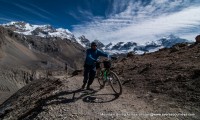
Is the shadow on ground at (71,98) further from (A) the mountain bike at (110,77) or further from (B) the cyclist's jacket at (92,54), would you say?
(B) the cyclist's jacket at (92,54)

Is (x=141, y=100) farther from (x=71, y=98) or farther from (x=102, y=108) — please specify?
(x=71, y=98)

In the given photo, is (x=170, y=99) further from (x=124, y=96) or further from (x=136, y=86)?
(x=136, y=86)

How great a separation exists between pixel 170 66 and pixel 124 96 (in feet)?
15.9

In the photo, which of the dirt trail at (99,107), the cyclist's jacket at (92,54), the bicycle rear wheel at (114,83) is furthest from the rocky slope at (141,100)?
the cyclist's jacket at (92,54)

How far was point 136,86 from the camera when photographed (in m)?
14.6

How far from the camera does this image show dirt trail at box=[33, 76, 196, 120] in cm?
984

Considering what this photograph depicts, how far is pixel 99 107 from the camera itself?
1080cm

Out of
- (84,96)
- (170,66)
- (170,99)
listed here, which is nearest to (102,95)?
(84,96)

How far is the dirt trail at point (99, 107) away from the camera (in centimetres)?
984

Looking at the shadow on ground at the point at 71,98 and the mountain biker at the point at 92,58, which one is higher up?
the mountain biker at the point at 92,58

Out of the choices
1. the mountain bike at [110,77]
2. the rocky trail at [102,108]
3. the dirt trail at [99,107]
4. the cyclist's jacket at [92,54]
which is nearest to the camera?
the rocky trail at [102,108]

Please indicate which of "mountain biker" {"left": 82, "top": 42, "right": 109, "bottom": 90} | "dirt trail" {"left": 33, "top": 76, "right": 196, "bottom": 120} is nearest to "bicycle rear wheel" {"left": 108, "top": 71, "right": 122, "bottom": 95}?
"dirt trail" {"left": 33, "top": 76, "right": 196, "bottom": 120}

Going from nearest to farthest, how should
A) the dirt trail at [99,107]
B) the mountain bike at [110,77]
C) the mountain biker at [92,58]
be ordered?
1. the dirt trail at [99,107]
2. the mountain bike at [110,77]
3. the mountain biker at [92,58]

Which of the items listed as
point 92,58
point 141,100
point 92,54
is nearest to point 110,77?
point 92,58
